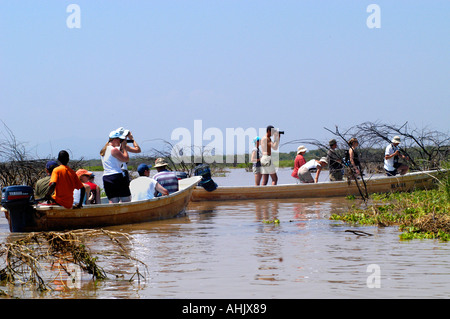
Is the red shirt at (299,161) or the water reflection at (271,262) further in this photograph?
the red shirt at (299,161)

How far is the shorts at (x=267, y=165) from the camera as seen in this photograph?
18953 mm

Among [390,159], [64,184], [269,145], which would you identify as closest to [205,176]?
[269,145]

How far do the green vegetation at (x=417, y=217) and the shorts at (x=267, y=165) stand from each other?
4.00 meters

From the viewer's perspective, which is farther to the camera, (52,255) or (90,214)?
(90,214)

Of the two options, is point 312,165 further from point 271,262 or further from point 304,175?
point 271,262

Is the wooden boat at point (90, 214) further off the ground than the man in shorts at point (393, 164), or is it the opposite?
the man in shorts at point (393, 164)

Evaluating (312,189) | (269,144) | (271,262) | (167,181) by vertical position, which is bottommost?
(312,189)

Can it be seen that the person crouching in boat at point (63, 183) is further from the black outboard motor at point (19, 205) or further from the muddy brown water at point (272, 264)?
the muddy brown water at point (272, 264)

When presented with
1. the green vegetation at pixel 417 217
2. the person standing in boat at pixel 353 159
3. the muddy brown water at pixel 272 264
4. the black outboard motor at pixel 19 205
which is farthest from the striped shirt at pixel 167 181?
the person standing in boat at pixel 353 159

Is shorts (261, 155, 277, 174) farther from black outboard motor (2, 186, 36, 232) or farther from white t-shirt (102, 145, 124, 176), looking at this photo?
black outboard motor (2, 186, 36, 232)

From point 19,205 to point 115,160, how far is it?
6.12 feet

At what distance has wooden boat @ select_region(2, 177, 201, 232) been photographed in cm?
1193

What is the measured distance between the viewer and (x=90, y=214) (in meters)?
12.8

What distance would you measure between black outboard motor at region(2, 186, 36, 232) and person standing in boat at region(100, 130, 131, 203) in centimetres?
142
